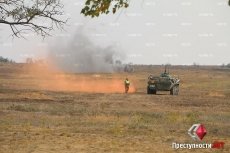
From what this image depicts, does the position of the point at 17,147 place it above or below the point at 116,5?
below

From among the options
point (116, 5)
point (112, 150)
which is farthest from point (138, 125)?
point (116, 5)

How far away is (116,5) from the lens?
651 centimetres

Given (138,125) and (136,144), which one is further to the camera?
(138,125)

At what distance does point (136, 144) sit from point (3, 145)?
3.08 meters

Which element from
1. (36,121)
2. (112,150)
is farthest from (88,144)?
(36,121)

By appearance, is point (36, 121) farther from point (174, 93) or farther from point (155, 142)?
point (174, 93)

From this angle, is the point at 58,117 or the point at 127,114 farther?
the point at 127,114

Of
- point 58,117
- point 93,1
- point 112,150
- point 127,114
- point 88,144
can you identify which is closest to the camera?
point 93,1

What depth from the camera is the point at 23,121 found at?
17.0 m

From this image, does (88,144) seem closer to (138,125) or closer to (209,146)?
(209,146)

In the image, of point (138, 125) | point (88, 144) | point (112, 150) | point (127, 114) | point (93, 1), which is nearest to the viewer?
point (93, 1)

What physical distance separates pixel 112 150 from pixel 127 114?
28.1 ft

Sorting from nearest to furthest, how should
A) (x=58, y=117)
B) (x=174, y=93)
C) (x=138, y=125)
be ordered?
(x=138, y=125) → (x=58, y=117) → (x=174, y=93)

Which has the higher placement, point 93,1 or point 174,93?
point 93,1
